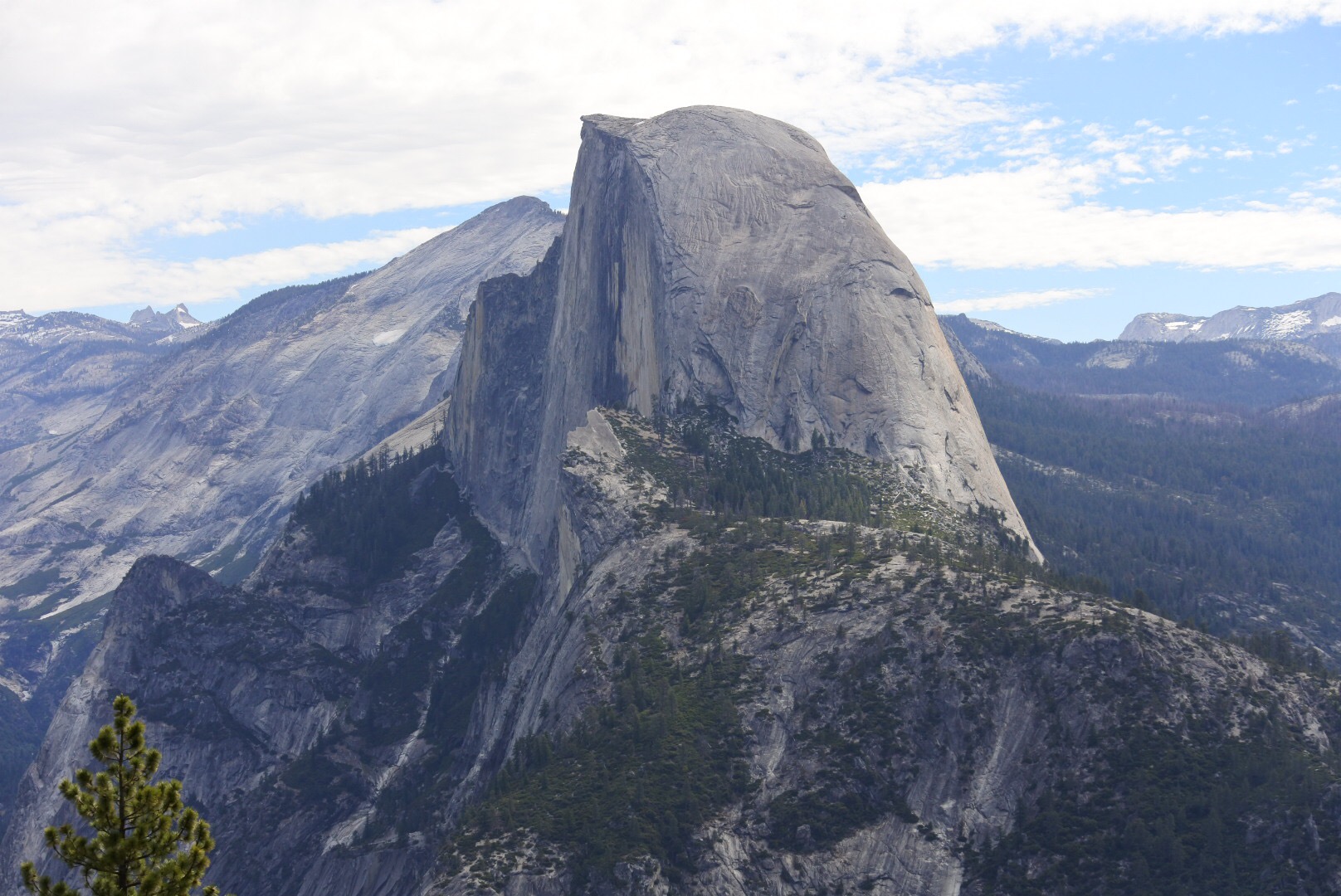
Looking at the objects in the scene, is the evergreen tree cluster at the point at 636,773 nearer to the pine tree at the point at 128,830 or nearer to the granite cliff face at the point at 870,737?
the granite cliff face at the point at 870,737

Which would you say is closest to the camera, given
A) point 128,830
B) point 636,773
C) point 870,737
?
point 128,830

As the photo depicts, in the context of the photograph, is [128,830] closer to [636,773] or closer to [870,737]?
[636,773]

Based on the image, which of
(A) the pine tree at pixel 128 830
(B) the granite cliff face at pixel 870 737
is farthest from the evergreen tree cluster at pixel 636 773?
(A) the pine tree at pixel 128 830

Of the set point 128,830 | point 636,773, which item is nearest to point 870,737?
point 636,773

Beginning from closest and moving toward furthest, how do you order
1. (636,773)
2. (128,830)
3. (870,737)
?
(128,830) < (870,737) < (636,773)

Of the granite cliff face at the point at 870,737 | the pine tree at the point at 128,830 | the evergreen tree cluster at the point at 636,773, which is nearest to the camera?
the pine tree at the point at 128,830

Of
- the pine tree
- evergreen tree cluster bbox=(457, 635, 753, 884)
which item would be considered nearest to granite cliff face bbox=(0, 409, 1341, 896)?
evergreen tree cluster bbox=(457, 635, 753, 884)

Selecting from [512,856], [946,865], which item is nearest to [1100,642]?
[946,865]

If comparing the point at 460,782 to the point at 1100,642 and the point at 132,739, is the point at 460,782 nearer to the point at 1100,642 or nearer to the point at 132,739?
the point at 1100,642
